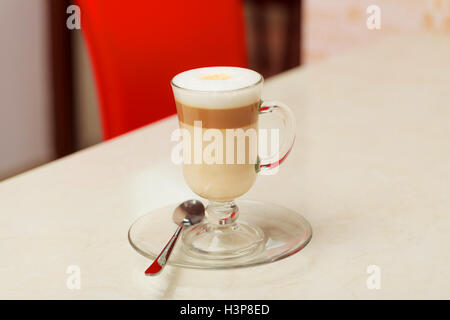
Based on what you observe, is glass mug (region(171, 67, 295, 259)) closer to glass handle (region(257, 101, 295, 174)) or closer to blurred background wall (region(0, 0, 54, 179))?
glass handle (region(257, 101, 295, 174))

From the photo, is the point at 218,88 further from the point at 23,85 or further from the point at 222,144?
the point at 23,85

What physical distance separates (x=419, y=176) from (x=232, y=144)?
35 cm

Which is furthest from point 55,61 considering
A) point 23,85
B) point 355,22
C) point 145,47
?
point 145,47

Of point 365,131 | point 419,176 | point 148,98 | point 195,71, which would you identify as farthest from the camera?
point 148,98

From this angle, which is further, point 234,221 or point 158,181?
point 158,181

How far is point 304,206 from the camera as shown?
0.82m

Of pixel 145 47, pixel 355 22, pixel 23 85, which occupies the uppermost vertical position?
pixel 145 47

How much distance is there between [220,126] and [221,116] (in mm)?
12

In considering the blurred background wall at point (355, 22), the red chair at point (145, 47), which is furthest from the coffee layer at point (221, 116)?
the blurred background wall at point (355, 22)

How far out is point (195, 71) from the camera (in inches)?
27.6

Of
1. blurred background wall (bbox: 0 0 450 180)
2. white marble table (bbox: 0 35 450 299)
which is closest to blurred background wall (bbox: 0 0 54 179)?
blurred background wall (bbox: 0 0 450 180)
